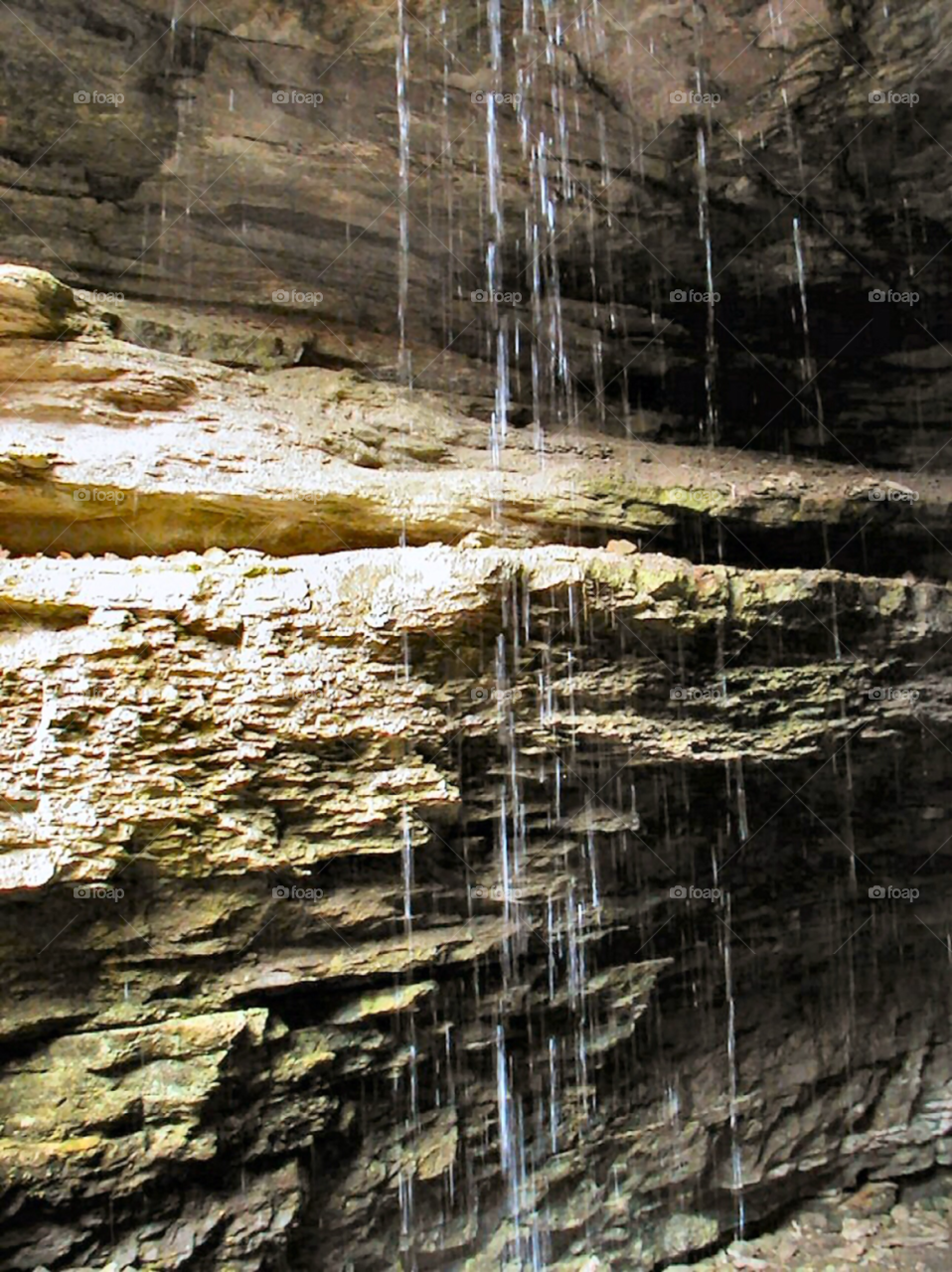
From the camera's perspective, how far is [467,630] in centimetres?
469

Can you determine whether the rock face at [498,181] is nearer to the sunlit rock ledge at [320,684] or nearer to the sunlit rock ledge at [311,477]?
the sunlit rock ledge at [311,477]

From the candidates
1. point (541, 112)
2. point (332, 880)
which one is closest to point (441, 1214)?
point (332, 880)

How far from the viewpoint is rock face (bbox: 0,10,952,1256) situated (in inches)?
170

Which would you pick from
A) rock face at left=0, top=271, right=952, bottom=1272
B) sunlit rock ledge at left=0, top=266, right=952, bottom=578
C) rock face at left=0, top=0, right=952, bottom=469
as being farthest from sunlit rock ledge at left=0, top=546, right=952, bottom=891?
rock face at left=0, top=0, right=952, bottom=469

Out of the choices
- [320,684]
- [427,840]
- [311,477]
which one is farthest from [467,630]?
[311,477]

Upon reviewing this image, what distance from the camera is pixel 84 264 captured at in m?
6.36

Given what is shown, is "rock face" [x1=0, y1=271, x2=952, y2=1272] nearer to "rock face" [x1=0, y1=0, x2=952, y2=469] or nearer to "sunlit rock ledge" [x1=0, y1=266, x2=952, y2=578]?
"sunlit rock ledge" [x1=0, y1=266, x2=952, y2=578]

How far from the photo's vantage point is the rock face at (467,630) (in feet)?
14.1

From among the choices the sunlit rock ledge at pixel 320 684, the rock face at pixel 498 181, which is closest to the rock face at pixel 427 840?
the sunlit rock ledge at pixel 320 684

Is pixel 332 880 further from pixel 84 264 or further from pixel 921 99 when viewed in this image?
pixel 921 99

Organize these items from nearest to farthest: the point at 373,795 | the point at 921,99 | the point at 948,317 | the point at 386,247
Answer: the point at 373,795
the point at 921,99
the point at 386,247
the point at 948,317

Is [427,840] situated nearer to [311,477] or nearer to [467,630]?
[467,630]

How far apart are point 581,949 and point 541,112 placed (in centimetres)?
579

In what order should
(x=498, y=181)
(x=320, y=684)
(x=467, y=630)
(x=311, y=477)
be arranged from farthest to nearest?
(x=498, y=181) < (x=311, y=477) < (x=467, y=630) < (x=320, y=684)
